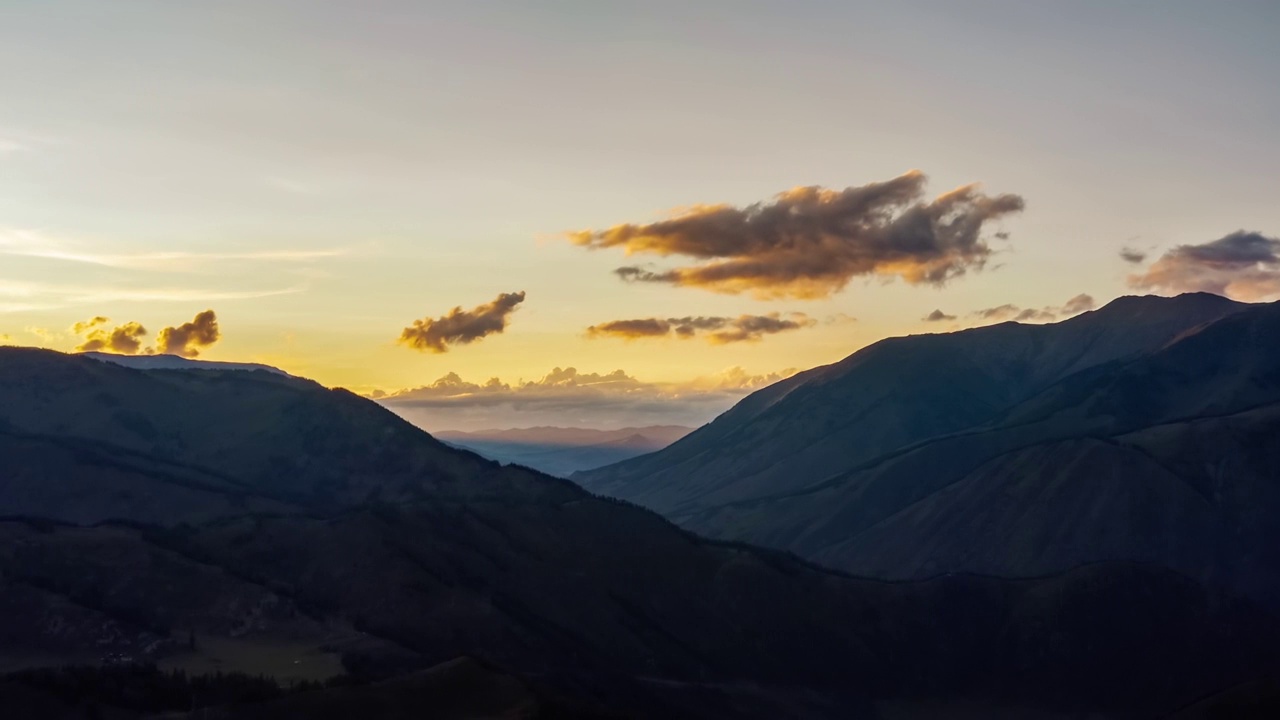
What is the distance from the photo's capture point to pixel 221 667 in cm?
14712

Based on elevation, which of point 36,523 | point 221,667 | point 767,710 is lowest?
point 767,710

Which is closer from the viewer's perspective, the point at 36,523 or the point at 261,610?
the point at 261,610

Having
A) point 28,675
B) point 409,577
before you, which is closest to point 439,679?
point 28,675

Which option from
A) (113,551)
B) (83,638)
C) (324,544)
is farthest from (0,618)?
(324,544)

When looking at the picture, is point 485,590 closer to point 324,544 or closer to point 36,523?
point 324,544

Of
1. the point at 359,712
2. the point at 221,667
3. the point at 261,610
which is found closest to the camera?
the point at 359,712

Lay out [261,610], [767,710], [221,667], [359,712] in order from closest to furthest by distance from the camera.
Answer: [359,712]
[221,667]
[261,610]
[767,710]

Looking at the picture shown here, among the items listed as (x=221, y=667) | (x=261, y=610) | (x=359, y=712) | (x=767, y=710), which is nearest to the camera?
(x=359, y=712)

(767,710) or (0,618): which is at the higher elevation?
(0,618)

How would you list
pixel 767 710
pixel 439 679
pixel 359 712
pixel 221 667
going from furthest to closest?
pixel 767 710 → pixel 221 667 → pixel 439 679 → pixel 359 712

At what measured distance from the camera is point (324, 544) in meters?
199

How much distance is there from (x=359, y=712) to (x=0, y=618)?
65.8m

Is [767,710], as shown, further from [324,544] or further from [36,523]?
[36,523]

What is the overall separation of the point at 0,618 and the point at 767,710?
96016 millimetres
